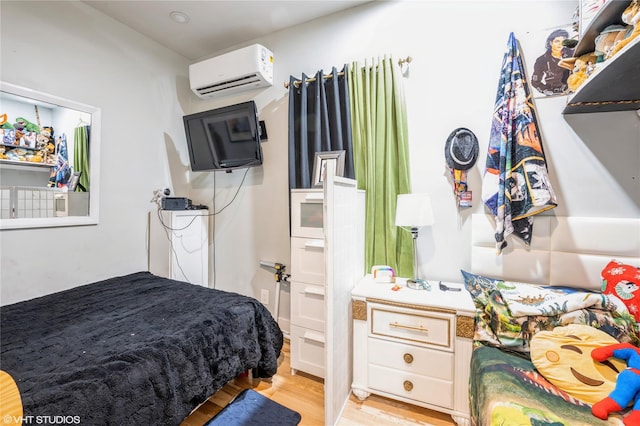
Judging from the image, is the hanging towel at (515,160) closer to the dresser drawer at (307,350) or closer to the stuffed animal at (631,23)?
the stuffed animal at (631,23)

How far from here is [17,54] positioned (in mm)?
1822

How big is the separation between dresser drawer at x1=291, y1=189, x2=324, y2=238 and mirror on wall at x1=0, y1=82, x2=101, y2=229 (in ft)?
5.63

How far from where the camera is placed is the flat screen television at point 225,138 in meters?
2.40

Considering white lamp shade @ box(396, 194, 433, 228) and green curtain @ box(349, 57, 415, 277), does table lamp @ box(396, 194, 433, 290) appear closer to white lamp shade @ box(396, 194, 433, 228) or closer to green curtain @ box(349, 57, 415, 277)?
white lamp shade @ box(396, 194, 433, 228)

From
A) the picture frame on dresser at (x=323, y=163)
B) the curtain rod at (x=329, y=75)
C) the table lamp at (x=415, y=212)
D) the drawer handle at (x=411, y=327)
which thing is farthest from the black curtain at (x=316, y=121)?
the drawer handle at (x=411, y=327)

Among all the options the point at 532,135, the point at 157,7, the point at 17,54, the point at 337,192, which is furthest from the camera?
the point at 157,7

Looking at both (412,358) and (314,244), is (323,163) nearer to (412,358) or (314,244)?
(314,244)

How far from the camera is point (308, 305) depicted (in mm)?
1923

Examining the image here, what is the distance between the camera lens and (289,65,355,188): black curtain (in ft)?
6.99

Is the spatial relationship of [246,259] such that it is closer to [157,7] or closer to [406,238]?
[406,238]

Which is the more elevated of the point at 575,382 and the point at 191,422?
the point at 575,382

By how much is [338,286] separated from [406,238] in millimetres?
723

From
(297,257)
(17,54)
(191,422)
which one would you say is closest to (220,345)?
(191,422)

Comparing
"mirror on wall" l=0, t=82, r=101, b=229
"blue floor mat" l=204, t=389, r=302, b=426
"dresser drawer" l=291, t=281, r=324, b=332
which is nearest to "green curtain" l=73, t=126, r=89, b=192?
"mirror on wall" l=0, t=82, r=101, b=229
